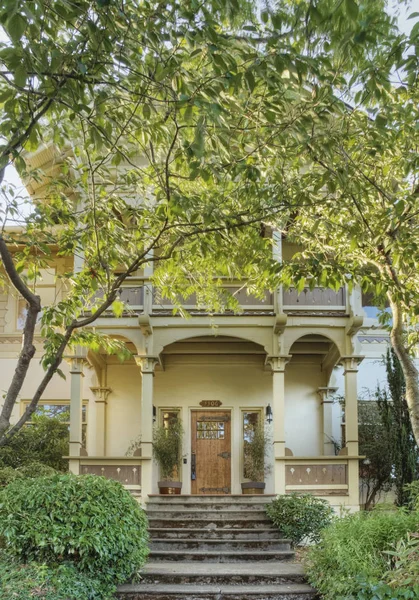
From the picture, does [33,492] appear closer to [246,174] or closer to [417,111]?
[246,174]

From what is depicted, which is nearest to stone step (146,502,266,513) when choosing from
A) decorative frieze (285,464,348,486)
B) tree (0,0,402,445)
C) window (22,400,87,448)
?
decorative frieze (285,464,348,486)

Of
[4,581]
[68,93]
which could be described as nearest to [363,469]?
[4,581]

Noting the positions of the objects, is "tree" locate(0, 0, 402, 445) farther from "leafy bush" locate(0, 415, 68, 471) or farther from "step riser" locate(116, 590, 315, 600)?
"leafy bush" locate(0, 415, 68, 471)

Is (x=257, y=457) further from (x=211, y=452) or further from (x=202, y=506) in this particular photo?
(x=202, y=506)

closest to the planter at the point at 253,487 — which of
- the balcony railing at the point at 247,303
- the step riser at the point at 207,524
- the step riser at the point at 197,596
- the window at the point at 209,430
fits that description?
the window at the point at 209,430

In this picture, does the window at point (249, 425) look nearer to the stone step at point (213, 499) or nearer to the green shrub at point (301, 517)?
the stone step at point (213, 499)

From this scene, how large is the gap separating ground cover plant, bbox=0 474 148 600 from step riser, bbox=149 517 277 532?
4.36 meters

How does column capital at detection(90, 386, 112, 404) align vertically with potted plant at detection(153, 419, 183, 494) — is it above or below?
above

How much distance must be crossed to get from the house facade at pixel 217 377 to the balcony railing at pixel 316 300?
21mm

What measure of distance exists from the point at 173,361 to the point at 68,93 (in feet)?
41.3

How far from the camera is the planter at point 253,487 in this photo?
→ 16812 millimetres

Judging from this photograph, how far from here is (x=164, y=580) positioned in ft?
35.2

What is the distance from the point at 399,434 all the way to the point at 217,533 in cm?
453

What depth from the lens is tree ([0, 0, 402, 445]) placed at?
5832mm
